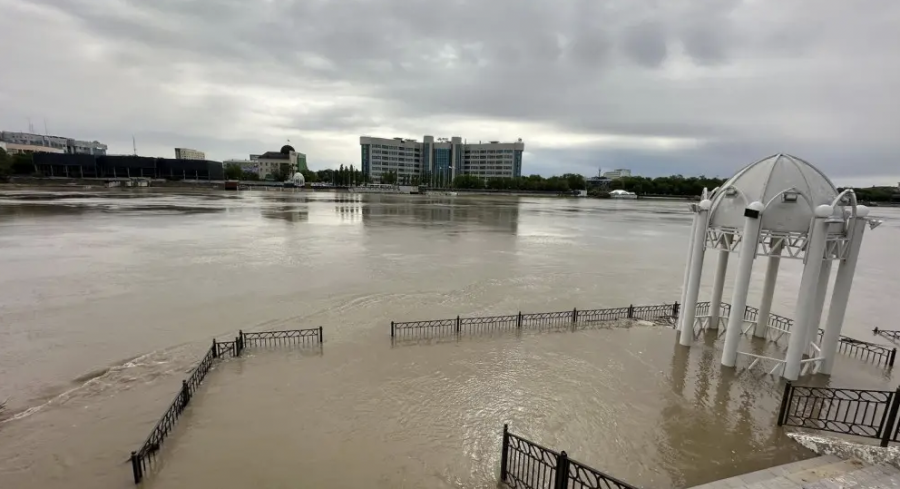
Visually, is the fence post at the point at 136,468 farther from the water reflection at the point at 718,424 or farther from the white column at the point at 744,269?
the white column at the point at 744,269

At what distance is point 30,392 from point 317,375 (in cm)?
790

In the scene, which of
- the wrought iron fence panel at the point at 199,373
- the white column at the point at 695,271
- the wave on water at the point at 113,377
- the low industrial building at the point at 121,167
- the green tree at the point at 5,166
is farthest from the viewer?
the low industrial building at the point at 121,167

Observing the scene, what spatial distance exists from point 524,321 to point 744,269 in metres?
8.44

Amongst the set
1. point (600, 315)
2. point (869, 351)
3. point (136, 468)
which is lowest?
point (600, 315)

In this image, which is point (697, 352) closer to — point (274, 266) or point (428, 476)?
point (428, 476)

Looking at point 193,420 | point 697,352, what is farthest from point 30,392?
point 697,352

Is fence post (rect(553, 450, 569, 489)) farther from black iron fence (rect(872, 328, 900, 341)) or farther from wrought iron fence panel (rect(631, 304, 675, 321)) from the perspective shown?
black iron fence (rect(872, 328, 900, 341))

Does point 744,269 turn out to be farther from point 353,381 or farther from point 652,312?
point 353,381

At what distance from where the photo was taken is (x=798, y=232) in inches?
479

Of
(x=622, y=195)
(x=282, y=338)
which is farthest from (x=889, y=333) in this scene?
(x=622, y=195)

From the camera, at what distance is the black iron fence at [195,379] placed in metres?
8.41

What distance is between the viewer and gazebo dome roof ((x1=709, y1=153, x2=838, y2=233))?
1216cm

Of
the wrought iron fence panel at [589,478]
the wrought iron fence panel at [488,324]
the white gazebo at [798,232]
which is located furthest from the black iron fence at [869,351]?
the wrought iron fence panel at [589,478]

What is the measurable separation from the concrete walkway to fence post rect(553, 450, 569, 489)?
2.55 meters
